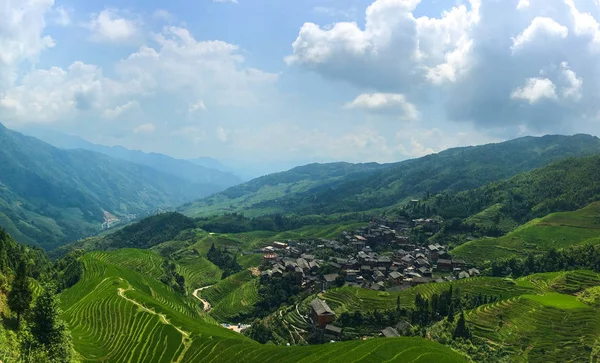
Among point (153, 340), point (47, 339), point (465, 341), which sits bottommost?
point (465, 341)

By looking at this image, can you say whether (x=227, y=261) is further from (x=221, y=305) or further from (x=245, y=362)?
(x=245, y=362)

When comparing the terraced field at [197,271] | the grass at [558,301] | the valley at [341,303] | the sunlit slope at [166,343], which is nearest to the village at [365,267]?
the valley at [341,303]

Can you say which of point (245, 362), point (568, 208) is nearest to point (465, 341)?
point (245, 362)

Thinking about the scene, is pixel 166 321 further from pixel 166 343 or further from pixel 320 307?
pixel 320 307

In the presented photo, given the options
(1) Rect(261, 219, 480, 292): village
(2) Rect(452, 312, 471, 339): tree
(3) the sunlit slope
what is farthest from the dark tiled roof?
(2) Rect(452, 312, 471, 339): tree

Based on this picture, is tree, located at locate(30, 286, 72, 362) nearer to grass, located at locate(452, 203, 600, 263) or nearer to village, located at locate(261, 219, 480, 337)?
village, located at locate(261, 219, 480, 337)

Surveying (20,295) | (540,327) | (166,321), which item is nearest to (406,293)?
(540,327)
